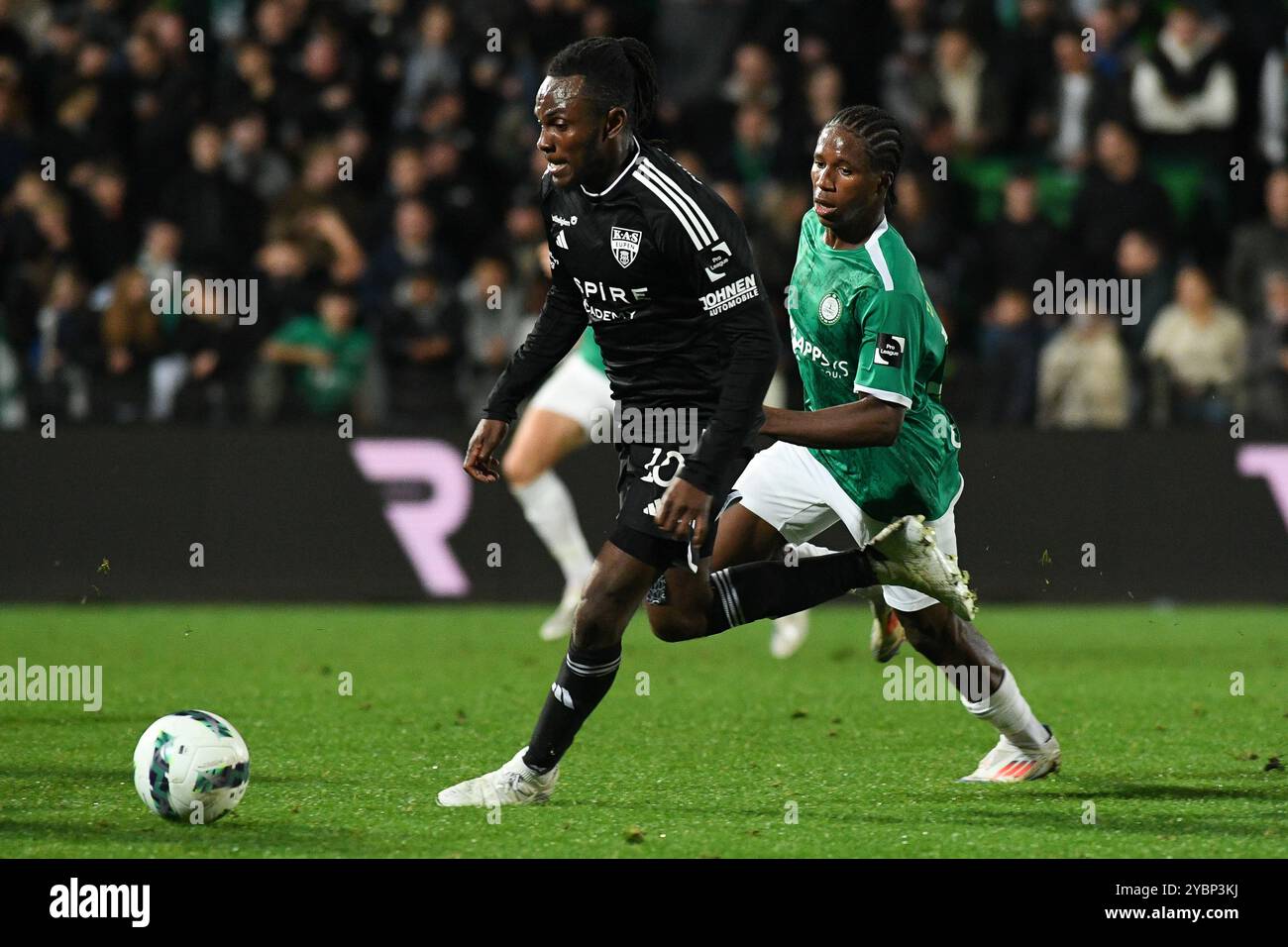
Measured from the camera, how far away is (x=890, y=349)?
601 centimetres

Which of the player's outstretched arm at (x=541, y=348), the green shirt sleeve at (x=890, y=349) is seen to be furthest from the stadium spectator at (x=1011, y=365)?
the player's outstretched arm at (x=541, y=348)

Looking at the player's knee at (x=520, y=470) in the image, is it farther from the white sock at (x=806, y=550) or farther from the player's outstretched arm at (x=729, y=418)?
the player's outstretched arm at (x=729, y=418)

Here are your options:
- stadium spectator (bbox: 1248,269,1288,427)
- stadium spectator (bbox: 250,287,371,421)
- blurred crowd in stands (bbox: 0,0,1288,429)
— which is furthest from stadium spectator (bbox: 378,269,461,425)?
stadium spectator (bbox: 1248,269,1288,427)

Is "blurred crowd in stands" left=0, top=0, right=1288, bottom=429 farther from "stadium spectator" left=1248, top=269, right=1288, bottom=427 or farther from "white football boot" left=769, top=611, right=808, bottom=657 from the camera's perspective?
"white football boot" left=769, top=611, right=808, bottom=657

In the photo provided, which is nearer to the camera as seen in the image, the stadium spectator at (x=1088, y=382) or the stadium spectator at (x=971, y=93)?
the stadium spectator at (x=1088, y=382)

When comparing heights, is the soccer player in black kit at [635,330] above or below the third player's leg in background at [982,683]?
above

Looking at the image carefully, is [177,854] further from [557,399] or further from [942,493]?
[557,399]

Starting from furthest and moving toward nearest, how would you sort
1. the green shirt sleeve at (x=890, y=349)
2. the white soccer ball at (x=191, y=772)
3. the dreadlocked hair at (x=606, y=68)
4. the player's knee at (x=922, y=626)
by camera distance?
the player's knee at (x=922, y=626) → the green shirt sleeve at (x=890, y=349) → the dreadlocked hair at (x=606, y=68) → the white soccer ball at (x=191, y=772)

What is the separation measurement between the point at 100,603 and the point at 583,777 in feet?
22.9

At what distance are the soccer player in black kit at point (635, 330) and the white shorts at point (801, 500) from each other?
0.45 meters

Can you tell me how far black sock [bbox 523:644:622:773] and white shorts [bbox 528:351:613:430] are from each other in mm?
4920

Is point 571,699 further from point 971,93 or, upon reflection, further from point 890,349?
point 971,93

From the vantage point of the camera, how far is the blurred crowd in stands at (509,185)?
508 inches

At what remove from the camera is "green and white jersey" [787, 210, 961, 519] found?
6.03 m
